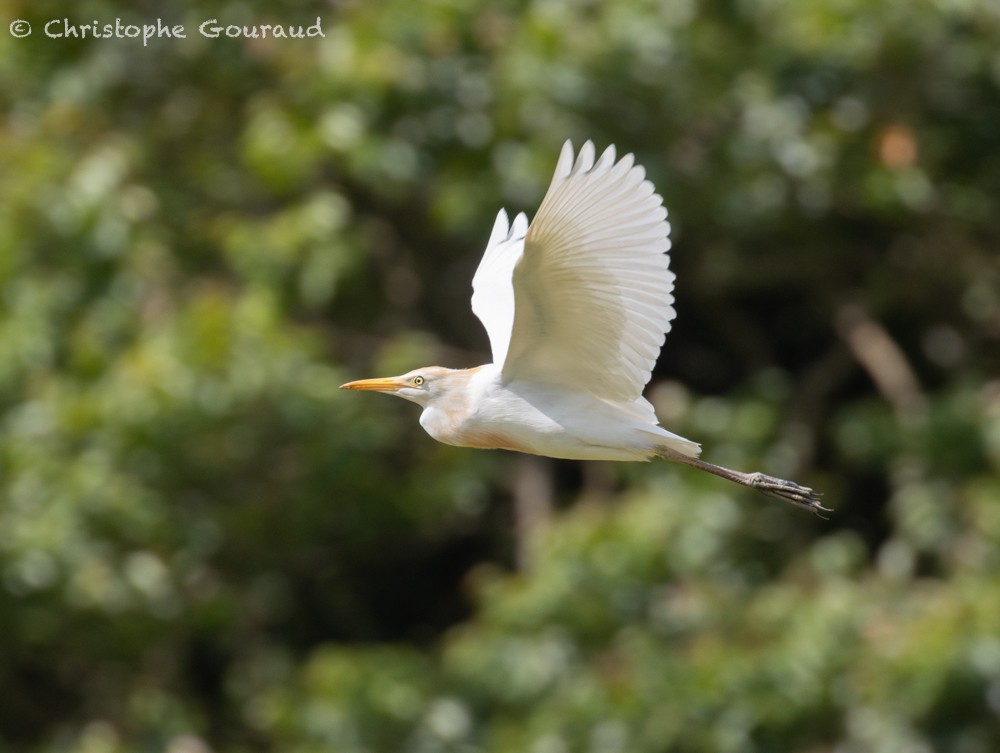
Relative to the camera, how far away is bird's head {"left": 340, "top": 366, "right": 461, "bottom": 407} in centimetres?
432

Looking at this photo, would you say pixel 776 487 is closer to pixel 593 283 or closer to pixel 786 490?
pixel 786 490

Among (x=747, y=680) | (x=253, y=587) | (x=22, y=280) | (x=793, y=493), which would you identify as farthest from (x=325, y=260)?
(x=793, y=493)

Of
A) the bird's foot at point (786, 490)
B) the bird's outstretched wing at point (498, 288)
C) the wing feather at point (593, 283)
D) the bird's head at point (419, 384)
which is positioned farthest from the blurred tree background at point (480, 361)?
the wing feather at point (593, 283)

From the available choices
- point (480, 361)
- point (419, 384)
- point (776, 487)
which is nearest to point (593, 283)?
point (419, 384)

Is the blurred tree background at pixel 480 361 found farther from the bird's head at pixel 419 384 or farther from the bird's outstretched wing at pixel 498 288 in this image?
the bird's head at pixel 419 384

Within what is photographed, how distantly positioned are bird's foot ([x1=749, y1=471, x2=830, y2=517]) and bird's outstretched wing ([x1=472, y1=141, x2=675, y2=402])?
50 cm

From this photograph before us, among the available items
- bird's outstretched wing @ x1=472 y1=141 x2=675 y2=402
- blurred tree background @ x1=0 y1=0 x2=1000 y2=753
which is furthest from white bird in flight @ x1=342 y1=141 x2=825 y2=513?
blurred tree background @ x1=0 y1=0 x2=1000 y2=753

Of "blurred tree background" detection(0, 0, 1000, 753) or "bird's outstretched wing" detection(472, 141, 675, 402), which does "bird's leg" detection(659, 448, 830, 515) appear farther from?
"blurred tree background" detection(0, 0, 1000, 753)

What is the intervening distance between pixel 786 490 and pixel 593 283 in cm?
97

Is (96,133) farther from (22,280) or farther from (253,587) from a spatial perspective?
(253,587)

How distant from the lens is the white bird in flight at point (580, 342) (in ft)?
12.1

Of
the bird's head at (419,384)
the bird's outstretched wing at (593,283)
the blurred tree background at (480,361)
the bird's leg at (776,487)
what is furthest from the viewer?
the blurred tree background at (480,361)

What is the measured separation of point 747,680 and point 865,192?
1891 millimetres

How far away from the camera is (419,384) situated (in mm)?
4406
